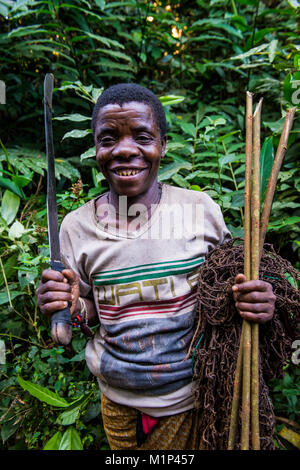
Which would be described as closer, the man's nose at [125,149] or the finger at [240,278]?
the finger at [240,278]

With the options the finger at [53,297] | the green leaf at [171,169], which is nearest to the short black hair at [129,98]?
the green leaf at [171,169]

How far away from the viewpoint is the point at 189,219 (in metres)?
1.21

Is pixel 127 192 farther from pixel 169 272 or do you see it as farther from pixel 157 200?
pixel 169 272

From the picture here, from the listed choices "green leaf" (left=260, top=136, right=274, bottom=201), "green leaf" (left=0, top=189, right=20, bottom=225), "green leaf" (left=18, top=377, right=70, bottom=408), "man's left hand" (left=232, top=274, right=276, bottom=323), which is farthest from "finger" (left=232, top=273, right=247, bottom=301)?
"green leaf" (left=0, top=189, right=20, bottom=225)

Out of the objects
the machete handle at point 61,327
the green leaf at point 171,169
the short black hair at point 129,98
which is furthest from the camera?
the green leaf at point 171,169

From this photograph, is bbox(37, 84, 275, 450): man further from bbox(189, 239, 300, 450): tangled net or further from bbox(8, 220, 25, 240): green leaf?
bbox(8, 220, 25, 240): green leaf

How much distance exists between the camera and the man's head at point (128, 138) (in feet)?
3.62

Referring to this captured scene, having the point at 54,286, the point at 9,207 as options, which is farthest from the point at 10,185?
the point at 54,286

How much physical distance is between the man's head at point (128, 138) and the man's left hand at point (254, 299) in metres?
0.47

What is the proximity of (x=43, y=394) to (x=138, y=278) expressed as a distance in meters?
0.88

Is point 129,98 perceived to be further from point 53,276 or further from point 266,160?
point 53,276

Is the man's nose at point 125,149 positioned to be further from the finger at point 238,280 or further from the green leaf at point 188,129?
the green leaf at point 188,129
